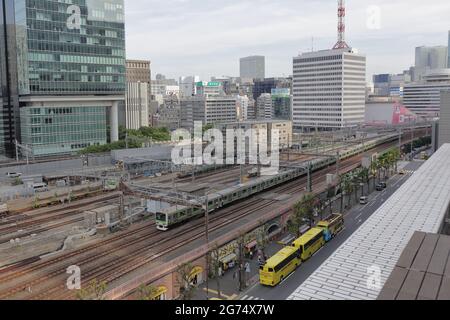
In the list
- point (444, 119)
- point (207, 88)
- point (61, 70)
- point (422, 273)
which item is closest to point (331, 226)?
point (422, 273)

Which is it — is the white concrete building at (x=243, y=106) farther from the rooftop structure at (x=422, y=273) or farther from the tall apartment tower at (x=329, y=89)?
the rooftop structure at (x=422, y=273)

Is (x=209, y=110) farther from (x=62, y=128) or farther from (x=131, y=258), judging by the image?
(x=131, y=258)

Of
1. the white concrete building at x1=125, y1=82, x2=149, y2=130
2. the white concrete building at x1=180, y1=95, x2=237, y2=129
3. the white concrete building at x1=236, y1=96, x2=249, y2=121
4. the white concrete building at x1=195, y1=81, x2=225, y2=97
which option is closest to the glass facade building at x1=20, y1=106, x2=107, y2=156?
the white concrete building at x1=125, y1=82, x2=149, y2=130

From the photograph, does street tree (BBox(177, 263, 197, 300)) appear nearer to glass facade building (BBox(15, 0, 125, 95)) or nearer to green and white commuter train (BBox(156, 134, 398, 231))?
green and white commuter train (BBox(156, 134, 398, 231))

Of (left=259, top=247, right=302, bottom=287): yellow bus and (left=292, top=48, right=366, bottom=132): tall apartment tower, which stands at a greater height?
(left=292, top=48, right=366, bottom=132): tall apartment tower
